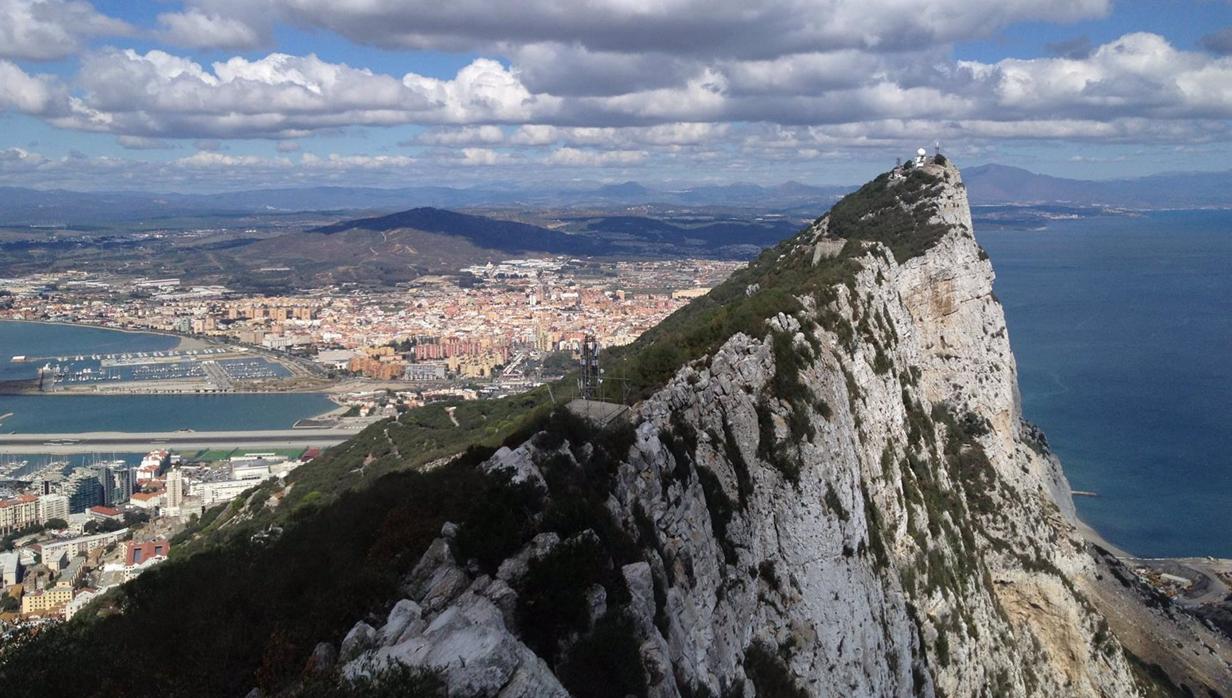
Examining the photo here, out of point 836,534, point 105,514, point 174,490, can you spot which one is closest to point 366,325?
point 174,490

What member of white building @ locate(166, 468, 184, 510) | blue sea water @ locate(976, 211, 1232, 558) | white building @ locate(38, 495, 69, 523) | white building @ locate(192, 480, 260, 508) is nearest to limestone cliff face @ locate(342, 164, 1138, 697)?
blue sea water @ locate(976, 211, 1232, 558)

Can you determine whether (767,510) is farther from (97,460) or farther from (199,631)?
(97,460)

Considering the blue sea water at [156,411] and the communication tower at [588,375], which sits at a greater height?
the communication tower at [588,375]

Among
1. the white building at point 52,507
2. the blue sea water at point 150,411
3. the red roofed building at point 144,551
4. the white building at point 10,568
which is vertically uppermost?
the red roofed building at point 144,551

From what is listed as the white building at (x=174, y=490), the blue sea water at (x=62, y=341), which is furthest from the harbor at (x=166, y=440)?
the blue sea water at (x=62, y=341)

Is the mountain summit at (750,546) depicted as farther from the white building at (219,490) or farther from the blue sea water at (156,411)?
the blue sea water at (156,411)

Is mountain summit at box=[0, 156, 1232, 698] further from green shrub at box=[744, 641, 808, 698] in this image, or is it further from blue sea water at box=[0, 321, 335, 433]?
blue sea water at box=[0, 321, 335, 433]

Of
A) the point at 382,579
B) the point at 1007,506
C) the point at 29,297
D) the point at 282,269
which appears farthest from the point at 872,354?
the point at 282,269
